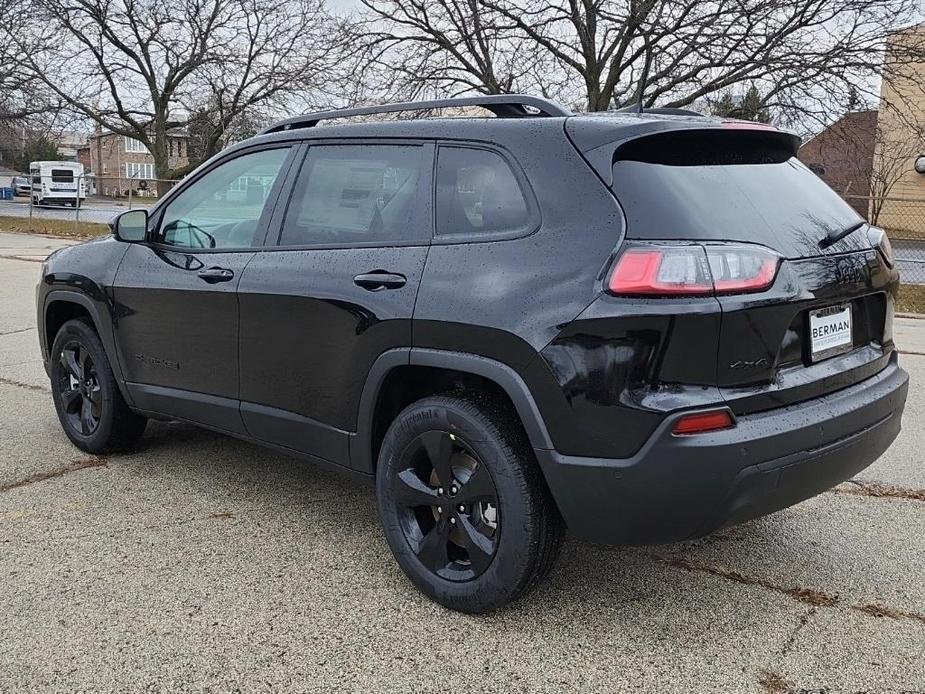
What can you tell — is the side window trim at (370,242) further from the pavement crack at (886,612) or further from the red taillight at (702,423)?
the pavement crack at (886,612)

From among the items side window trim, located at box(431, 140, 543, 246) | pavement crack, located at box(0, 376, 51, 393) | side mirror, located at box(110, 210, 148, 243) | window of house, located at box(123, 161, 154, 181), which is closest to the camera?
side window trim, located at box(431, 140, 543, 246)

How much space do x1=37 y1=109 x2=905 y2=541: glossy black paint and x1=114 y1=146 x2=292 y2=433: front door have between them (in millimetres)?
15

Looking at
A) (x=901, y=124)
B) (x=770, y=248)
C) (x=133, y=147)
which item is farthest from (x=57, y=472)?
(x=133, y=147)

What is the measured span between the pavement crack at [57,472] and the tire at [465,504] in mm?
2080

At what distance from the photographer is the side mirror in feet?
14.2

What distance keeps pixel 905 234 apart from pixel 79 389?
16.2 m

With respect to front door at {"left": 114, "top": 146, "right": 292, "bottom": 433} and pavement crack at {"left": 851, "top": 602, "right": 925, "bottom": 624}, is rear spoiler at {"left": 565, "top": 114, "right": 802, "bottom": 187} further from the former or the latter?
pavement crack at {"left": 851, "top": 602, "right": 925, "bottom": 624}

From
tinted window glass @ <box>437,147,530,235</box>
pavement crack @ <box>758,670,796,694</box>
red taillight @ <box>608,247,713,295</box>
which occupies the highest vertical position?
tinted window glass @ <box>437,147,530,235</box>

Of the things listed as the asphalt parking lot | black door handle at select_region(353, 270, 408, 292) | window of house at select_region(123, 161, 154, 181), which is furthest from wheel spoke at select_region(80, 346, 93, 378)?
window of house at select_region(123, 161, 154, 181)

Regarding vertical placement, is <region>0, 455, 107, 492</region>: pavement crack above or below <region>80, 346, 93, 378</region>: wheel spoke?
below

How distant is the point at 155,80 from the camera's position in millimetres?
31062

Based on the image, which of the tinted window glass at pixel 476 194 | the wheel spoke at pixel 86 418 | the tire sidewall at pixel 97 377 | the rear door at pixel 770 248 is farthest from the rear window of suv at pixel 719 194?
the wheel spoke at pixel 86 418

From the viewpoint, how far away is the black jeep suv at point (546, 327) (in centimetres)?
258

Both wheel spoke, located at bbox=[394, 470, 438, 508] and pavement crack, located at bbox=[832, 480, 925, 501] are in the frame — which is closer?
wheel spoke, located at bbox=[394, 470, 438, 508]
